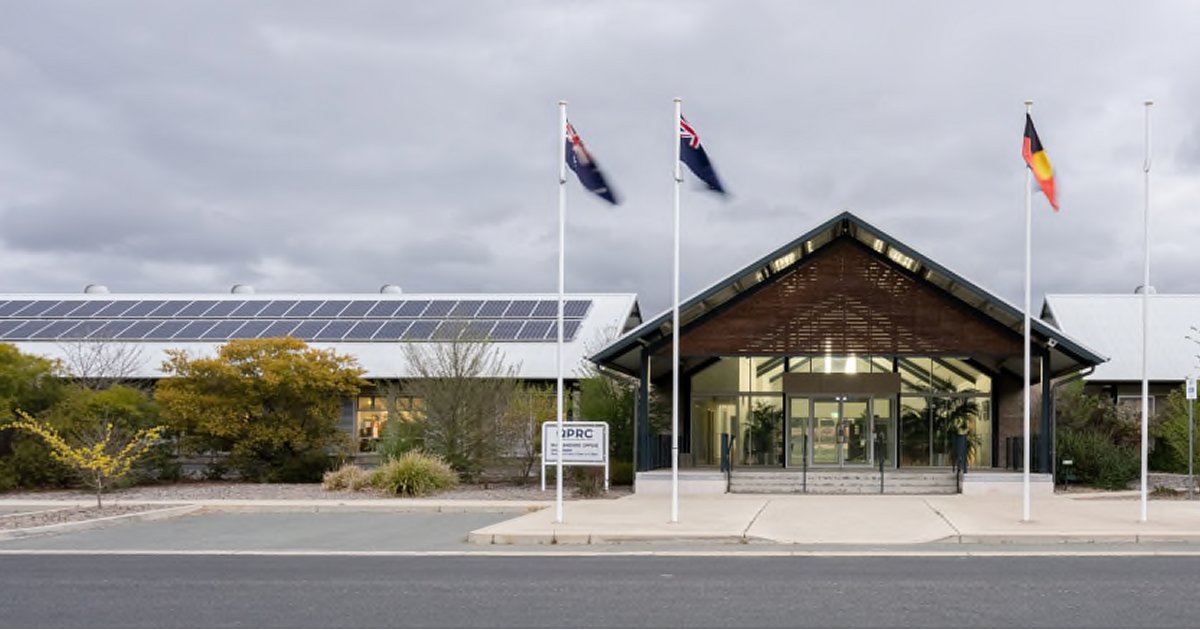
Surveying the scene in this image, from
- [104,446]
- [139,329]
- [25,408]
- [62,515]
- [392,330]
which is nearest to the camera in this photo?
[62,515]

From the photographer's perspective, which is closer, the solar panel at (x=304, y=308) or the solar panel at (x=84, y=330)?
the solar panel at (x=84, y=330)

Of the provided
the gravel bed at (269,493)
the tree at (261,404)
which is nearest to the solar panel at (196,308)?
the tree at (261,404)

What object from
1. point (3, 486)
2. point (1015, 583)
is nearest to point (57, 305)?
point (3, 486)

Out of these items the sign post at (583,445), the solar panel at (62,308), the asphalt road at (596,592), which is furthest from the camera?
Result: the solar panel at (62,308)

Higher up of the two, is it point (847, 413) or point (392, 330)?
point (392, 330)

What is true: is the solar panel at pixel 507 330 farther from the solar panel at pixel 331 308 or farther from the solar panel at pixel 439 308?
the solar panel at pixel 331 308

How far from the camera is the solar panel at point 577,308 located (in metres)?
43.6

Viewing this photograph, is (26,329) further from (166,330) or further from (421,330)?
(421,330)

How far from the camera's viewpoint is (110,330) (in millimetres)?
42094

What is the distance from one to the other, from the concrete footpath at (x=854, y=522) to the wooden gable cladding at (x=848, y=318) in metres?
3.89

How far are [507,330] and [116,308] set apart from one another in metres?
15.7

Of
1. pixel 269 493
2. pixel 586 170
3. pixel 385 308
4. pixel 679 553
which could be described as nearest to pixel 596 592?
pixel 679 553

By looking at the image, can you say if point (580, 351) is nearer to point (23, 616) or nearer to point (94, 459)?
point (94, 459)

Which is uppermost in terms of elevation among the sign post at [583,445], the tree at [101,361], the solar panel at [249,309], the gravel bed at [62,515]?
the solar panel at [249,309]
